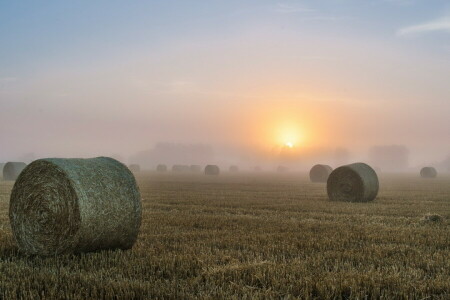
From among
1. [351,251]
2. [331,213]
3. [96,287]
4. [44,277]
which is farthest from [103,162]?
[331,213]

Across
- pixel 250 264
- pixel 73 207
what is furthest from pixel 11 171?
pixel 250 264

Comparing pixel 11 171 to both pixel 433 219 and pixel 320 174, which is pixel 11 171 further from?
pixel 433 219

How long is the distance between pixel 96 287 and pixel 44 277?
1226 mm

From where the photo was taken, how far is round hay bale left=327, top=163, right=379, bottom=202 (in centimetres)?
2339

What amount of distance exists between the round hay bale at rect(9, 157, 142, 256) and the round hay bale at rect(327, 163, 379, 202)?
1491 centimetres

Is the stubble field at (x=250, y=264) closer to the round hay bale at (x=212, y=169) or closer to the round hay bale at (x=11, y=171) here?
the round hay bale at (x=11, y=171)

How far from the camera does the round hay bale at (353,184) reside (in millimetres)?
23391

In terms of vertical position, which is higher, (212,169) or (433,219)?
(212,169)

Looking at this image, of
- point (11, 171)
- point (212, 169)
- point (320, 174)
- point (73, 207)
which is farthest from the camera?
A: point (212, 169)

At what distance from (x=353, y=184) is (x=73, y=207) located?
652 inches

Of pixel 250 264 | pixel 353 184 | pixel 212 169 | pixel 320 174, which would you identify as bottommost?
pixel 250 264

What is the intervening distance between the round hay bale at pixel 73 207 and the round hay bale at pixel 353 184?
14913 millimetres

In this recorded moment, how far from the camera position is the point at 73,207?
32.6 feet

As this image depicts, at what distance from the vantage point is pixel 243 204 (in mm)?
20797
